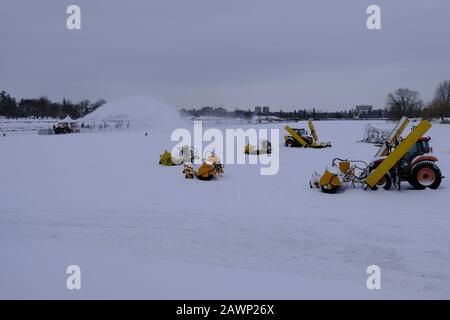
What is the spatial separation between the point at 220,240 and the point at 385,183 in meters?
6.11

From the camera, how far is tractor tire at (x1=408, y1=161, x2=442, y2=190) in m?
11.0

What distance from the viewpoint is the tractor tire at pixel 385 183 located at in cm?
1110

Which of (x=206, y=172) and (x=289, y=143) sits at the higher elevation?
(x=289, y=143)

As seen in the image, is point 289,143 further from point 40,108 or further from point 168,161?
point 40,108

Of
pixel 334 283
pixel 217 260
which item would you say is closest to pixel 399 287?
pixel 334 283

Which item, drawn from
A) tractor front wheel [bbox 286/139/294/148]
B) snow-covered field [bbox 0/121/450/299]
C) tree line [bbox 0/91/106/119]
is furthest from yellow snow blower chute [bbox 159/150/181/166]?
tree line [bbox 0/91/106/119]

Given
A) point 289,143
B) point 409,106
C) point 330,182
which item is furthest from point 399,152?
point 409,106

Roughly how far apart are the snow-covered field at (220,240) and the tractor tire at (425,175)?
0.36m

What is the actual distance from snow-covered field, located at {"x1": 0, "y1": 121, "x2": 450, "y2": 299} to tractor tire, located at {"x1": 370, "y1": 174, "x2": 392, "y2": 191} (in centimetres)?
52

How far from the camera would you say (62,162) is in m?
18.5

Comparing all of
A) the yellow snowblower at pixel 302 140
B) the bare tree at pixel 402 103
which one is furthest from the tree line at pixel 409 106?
the yellow snowblower at pixel 302 140

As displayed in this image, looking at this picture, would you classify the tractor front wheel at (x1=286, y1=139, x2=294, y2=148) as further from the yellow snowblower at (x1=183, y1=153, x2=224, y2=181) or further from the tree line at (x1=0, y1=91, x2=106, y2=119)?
the tree line at (x1=0, y1=91, x2=106, y2=119)

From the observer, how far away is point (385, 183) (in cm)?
1119
